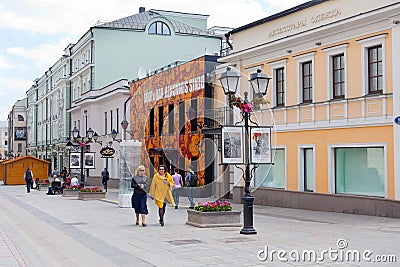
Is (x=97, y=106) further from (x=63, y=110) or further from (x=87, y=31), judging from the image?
(x=63, y=110)

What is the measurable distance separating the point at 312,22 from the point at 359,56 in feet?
9.51

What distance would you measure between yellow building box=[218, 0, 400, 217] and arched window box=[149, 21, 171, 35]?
25.4 m

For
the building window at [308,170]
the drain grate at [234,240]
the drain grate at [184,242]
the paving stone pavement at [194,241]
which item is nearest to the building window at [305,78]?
the building window at [308,170]

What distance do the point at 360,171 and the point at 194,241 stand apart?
358 inches

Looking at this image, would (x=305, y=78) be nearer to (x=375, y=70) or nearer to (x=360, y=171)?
(x=375, y=70)

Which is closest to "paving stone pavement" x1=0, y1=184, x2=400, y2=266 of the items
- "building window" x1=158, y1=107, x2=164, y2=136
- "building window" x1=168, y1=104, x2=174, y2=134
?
"building window" x1=168, y1=104, x2=174, y2=134

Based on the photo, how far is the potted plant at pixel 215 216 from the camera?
1622cm

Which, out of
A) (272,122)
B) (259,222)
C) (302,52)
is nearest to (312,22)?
(302,52)

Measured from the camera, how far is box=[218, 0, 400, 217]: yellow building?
1902 centimetres

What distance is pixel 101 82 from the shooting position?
5247 centimetres

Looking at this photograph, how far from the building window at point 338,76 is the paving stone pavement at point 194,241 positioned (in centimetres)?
437

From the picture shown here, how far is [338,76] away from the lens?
853 inches

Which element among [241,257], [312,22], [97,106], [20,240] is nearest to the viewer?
[241,257]
